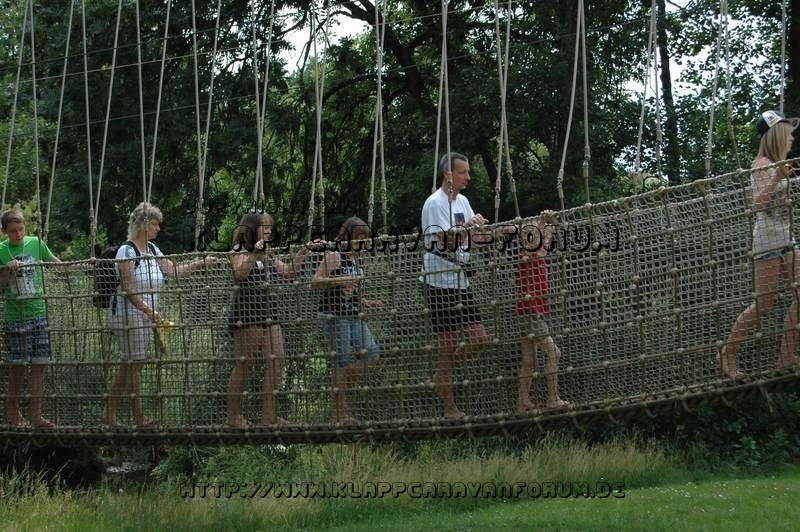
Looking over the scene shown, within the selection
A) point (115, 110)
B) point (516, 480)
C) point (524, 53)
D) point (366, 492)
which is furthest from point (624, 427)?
point (115, 110)

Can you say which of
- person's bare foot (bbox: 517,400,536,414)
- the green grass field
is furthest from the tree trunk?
person's bare foot (bbox: 517,400,536,414)

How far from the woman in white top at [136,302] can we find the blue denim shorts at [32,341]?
450 mm

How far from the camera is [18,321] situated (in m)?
6.04

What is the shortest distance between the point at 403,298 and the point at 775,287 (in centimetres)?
160

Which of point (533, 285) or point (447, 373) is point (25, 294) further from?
point (533, 285)

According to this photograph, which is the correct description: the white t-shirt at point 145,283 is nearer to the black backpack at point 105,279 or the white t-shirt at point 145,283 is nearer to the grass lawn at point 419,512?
the black backpack at point 105,279

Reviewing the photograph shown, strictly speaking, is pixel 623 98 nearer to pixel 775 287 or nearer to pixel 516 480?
pixel 516 480

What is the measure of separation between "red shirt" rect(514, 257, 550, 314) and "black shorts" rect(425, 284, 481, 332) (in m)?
0.23

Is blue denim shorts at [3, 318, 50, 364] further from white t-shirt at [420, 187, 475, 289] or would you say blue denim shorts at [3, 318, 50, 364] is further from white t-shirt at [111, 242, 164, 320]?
white t-shirt at [420, 187, 475, 289]

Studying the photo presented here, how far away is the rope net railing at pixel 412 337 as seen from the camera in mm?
4691

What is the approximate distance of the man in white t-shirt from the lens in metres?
5.05

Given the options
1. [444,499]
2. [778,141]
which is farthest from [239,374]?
[778,141]

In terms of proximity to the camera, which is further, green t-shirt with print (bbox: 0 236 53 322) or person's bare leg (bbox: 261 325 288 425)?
green t-shirt with print (bbox: 0 236 53 322)

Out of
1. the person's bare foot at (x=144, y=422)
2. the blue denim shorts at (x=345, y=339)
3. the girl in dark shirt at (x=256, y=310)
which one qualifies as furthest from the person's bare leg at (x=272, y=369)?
the person's bare foot at (x=144, y=422)
